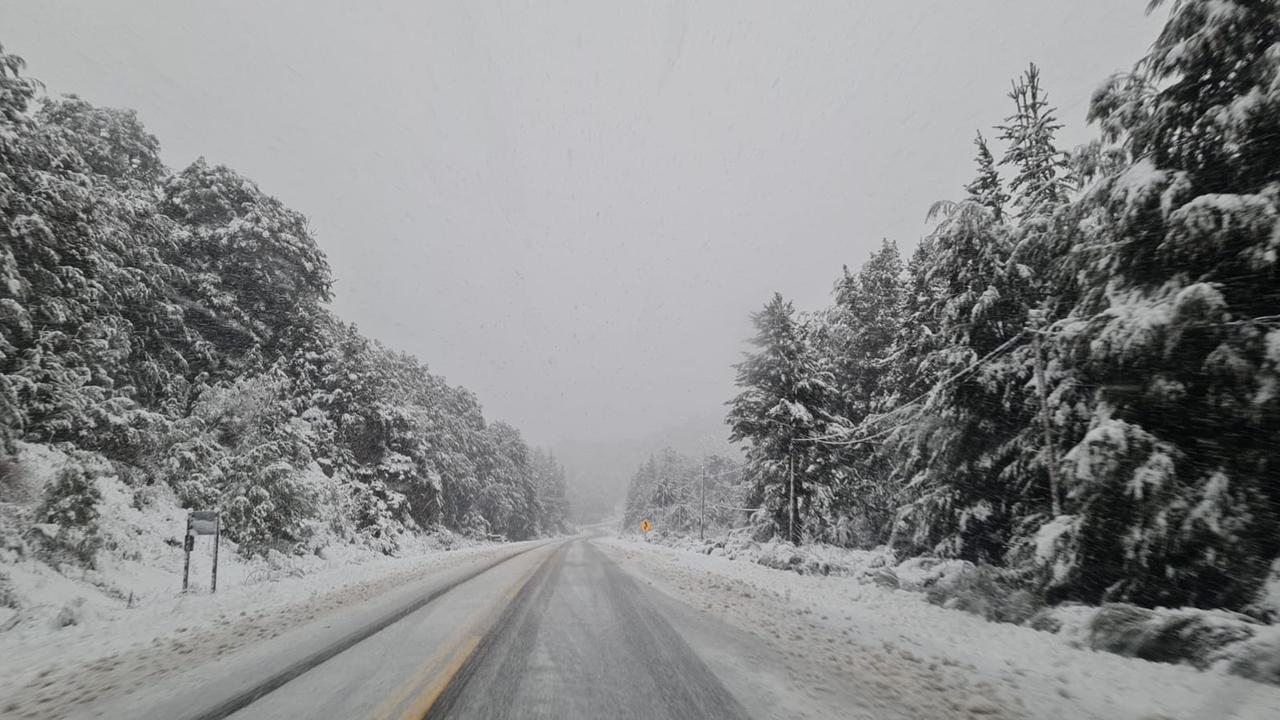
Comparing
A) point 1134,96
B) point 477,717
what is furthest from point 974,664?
point 1134,96

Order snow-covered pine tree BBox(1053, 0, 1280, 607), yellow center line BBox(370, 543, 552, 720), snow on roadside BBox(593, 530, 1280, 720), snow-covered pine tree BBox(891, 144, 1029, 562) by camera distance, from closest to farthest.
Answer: yellow center line BBox(370, 543, 552, 720) < snow on roadside BBox(593, 530, 1280, 720) < snow-covered pine tree BBox(1053, 0, 1280, 607) < snow-covered pine tree BBox(891, 144, 1029, 562)

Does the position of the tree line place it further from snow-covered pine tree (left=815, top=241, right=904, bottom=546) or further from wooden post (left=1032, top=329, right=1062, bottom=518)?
snow-covered pine tree (left=815, top=241, right=904, bottom=546)

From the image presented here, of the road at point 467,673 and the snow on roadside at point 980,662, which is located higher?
the road at point 467,673

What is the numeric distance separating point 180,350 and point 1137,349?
24861 mm

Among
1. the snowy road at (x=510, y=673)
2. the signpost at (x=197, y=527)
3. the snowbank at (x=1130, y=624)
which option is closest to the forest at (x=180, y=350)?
the signpost at (x=197, y=527)

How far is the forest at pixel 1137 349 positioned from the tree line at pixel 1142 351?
26 mm

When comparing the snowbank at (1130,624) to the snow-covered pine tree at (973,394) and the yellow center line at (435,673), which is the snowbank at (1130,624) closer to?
the snow-covered pine tree at (973,394)

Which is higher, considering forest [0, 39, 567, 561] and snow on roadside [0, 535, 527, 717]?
forest [0, 39, 567, 561]

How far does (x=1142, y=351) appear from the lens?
24.6ft

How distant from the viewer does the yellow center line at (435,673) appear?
3619 millimetres

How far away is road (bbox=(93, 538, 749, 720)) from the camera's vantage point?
3.79 m

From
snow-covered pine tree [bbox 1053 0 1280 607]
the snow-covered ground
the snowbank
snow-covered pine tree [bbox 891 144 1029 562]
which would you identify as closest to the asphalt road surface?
the snow-covered ground

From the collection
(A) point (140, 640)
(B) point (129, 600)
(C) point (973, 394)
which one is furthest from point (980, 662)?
(B) point (129, 600)

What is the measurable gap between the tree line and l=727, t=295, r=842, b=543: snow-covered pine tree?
880cm
